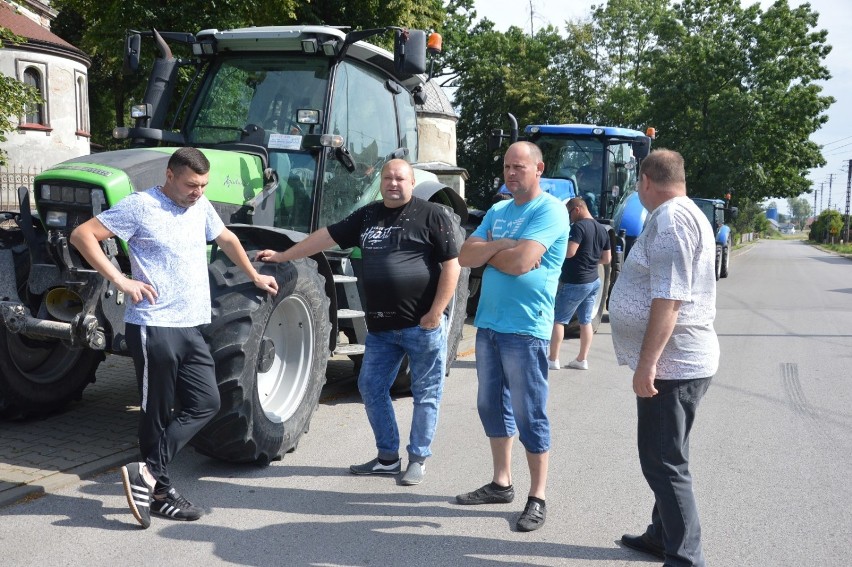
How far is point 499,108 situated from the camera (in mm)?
36375

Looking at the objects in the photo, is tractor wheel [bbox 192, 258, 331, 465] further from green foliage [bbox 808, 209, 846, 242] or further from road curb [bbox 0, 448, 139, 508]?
green foliage [bbox 808, 209, 846, 242]

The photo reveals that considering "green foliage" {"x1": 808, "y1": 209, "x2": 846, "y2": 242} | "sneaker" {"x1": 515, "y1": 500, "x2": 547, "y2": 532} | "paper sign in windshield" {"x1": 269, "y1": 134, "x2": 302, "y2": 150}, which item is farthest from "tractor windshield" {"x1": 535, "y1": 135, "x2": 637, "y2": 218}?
"green foliage" {"x1": 808, "y1": 209, "x2": 846, "y2": 242}

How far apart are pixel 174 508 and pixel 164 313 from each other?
1004 millimetres

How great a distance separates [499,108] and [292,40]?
3162 centimetres

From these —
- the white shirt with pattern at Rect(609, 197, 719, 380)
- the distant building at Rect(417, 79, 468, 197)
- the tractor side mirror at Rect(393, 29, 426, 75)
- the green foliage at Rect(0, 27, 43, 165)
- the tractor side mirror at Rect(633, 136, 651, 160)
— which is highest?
the distant building at Rect(417, 79, 468, 197)

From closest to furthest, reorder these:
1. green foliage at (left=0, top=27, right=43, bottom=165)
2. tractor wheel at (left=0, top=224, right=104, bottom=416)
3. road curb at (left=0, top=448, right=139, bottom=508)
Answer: road curb at (left=0, top=448, right=139, bottom=508), tractor wheel at (left=0, top=224, right=104, bottom=416), green foliage at (left=0, top=27, right=43, bottom=165)

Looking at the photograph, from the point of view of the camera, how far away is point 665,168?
3348 millimetres

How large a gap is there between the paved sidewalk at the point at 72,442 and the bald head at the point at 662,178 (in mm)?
3463

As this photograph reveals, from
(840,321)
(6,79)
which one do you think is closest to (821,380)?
(840,321)

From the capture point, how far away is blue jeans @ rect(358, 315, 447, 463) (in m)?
4.60

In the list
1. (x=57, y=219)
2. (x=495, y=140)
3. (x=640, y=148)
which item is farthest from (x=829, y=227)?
(x=57, y=219)

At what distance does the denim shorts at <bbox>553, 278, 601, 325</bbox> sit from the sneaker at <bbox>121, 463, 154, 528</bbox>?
16.3ft

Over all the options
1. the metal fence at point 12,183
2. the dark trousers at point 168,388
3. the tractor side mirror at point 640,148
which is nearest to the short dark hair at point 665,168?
the dark trousers at point 168,388

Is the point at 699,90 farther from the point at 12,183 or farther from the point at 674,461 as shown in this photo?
the point at 674,461
